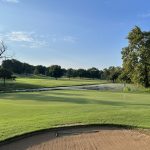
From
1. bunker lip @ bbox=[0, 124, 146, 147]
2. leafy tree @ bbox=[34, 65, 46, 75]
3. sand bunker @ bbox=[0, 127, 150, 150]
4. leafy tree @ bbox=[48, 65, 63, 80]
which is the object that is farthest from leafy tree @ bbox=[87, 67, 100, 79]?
sand bunker @ bbox=[0, 127, 150, 150]

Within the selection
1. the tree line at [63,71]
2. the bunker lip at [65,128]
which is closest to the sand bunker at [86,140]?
the bunker lip at [65,128]

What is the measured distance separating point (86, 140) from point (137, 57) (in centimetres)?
6213

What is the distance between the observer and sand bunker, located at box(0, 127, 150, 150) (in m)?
12.2

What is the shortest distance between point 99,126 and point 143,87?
59921 millimetres

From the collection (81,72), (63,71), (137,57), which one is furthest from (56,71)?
(137,57)

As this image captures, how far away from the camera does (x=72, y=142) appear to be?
12.9 metres

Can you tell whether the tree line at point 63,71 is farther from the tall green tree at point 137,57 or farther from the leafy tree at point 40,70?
the tall green tree at point 137,57

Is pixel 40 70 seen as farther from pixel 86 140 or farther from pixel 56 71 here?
pixel 86 140

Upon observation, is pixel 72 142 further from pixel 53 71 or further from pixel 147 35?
pixel 53 71

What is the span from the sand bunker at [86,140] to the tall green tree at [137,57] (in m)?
58.7

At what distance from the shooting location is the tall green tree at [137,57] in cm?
7269

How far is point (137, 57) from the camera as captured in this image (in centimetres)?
7400

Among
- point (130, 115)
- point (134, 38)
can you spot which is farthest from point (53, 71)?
A: point (130, 115)

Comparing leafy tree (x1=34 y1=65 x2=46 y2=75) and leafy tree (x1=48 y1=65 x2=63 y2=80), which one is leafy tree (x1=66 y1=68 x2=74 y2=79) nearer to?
leafy tree (x1=34 y1=65 x2=46 y2=75)
